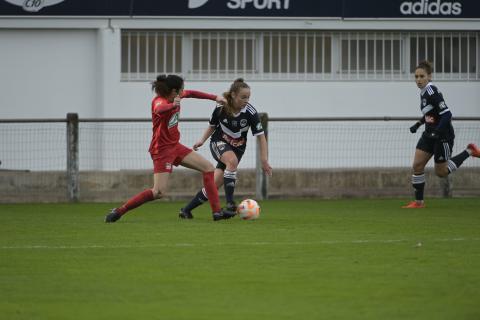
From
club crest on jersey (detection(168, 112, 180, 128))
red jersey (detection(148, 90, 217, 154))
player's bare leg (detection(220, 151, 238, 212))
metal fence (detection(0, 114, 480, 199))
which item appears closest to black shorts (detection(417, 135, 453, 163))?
player's bare leg (detection(220, 151, 238, 212))

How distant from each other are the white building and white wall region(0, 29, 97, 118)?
0.06ft

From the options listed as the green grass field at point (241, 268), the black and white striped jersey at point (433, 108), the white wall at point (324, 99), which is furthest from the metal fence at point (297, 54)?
the green grass field at point (241, 268)

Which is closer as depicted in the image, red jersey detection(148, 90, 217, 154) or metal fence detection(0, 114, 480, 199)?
red jersey detection(148, 90, 217, 154)

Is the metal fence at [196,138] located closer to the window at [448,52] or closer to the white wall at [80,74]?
the white wall at [80,74]

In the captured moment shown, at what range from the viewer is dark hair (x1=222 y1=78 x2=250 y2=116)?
583 inches

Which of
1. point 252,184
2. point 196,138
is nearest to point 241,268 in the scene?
point 252,184

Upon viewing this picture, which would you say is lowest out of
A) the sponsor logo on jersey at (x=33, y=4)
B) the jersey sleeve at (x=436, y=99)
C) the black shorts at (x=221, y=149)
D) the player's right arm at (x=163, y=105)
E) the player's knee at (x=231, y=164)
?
the player's knee at (x=231, y=164)

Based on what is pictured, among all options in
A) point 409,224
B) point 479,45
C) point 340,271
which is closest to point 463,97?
point 479,45

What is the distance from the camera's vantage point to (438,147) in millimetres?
17266

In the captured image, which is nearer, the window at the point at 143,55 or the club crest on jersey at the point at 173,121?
the club crest on jersey at the point at 173,121

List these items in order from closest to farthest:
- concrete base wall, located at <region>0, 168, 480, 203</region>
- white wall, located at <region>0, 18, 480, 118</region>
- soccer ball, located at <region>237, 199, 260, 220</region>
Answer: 1. soccer ball, located at <region>237, 199, 260, 220</region>
2. concrete base wall, located at <region>0, 168, 480, 203</region>
3. white wall, located at <region>0, 18, 480, 118</region>

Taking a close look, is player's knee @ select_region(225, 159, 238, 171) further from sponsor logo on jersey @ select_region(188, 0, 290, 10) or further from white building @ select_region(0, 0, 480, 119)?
sponsor logo on jersey @ select_region(188, 0, 290, 10)

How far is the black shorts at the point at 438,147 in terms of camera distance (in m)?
17.2

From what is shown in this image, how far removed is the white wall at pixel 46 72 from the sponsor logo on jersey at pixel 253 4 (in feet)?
6.53
